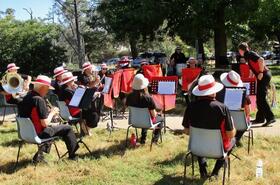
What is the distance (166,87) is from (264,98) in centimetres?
269

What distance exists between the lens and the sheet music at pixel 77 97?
9302mm

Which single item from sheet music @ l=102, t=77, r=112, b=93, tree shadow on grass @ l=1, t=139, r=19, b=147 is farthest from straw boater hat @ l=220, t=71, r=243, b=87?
tree shadow on grass @ l=1, t=139, r=19, b=147

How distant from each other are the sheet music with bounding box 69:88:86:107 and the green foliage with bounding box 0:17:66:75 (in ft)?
39.0

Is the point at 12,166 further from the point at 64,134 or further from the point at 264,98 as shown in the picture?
the point at 264,98

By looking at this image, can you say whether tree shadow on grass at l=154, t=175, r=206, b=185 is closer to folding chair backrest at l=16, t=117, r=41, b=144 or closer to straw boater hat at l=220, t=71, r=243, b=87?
straw boater hat at l=220, t=71, r=243, b=87

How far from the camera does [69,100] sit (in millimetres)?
10227

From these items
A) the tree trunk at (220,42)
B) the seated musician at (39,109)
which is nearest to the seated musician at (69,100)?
the seated musician at (39,109)

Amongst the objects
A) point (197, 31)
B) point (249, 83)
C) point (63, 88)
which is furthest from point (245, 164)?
point (197, 31)

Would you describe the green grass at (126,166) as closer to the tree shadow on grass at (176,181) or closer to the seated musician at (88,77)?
the tree shadow on grass at (176,181)

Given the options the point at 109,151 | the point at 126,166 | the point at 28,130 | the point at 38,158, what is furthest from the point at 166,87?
the point at 28,130

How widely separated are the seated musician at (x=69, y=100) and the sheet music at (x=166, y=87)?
1.64m

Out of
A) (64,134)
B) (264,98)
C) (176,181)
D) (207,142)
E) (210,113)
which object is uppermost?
(210,113)

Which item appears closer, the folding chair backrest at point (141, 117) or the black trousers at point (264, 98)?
the folding chair backrest at point (141, 117)

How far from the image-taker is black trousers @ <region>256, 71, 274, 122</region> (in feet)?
36.9
